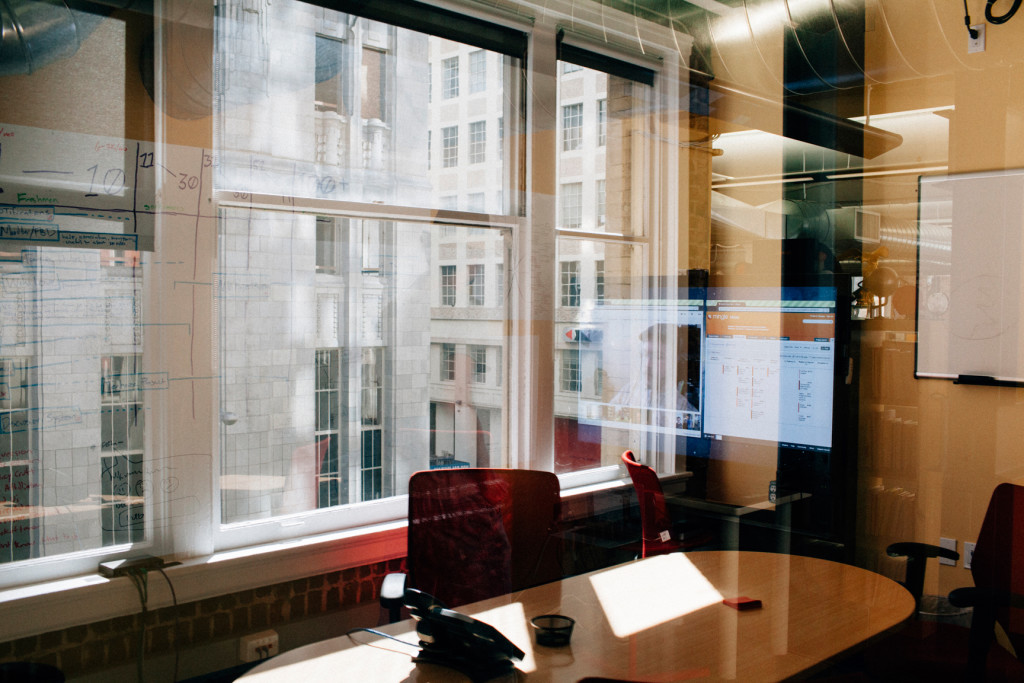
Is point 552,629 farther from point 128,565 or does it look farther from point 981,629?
point 981,629

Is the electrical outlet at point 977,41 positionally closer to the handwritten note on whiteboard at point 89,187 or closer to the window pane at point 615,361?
the window pane at point 615,361

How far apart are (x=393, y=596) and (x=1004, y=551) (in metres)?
1.59

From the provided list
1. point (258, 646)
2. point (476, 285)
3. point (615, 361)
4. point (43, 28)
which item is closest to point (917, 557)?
point (615, 361)

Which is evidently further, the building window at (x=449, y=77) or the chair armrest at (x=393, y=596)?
the building window at (x=449, y=77)

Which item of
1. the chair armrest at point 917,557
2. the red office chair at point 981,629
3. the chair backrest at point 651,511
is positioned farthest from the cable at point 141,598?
the chair armrest at point 917,557

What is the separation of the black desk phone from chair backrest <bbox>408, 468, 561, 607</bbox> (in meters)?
0.43

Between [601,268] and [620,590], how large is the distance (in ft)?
3.05

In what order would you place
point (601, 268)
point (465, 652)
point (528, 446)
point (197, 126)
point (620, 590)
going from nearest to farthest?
point (465, 652), point (197, 126), point (620, 590), point (528, 446), point (601, 268)

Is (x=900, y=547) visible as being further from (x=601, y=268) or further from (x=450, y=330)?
(x=450, y=330)

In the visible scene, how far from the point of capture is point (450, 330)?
1666mm

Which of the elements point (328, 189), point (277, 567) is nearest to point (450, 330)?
point (328, 189)

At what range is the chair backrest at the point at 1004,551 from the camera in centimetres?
156

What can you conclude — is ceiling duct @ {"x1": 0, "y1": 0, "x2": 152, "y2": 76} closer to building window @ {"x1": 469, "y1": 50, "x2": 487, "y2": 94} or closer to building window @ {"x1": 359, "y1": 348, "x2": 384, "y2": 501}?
building window @ {"x1": 469, "y1": 50, "x2": 487, "y2": 94}

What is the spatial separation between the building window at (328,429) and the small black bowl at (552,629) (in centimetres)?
60
